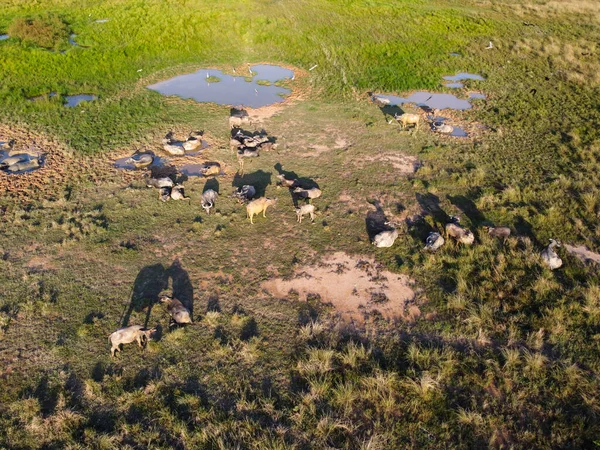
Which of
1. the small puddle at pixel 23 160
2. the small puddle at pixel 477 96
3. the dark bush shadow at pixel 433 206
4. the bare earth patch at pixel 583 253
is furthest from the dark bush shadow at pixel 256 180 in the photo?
the small puddle at pixel 477 96

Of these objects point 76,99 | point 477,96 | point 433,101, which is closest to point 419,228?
point 433,101

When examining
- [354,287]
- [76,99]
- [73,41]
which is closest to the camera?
[354,287]

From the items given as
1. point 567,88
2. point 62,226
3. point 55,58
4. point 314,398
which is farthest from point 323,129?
point 55,58

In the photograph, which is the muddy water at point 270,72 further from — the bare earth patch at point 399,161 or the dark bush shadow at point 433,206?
the dark bush shadow at point 433,206

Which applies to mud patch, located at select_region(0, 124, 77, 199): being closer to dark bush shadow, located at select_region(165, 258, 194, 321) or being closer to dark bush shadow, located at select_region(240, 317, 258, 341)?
dark bush shadow, located at select_region(165, 258, 194, 321)

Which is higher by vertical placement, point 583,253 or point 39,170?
point 583,253

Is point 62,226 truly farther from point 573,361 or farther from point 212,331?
point 573,361

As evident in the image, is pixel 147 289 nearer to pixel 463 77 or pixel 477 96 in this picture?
pixel 477 96
